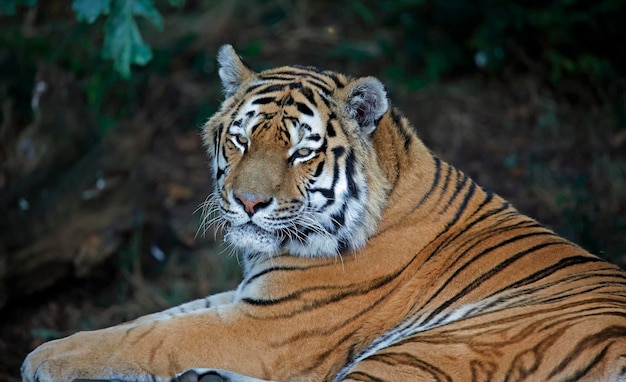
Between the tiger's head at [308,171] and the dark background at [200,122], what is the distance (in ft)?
6.30

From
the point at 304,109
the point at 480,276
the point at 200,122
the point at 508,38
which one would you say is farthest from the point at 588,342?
the point at 508,38

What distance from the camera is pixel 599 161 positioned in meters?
7.12

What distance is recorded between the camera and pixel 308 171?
12.4ft

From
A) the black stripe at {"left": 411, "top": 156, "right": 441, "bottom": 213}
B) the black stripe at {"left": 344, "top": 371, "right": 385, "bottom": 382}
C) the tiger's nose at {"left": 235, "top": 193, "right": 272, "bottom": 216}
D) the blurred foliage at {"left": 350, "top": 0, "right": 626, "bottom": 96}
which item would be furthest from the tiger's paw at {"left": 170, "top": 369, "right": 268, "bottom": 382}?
the blurred foliage at {"left": 350, "top": 0, "right": 626, "bottom": 96}

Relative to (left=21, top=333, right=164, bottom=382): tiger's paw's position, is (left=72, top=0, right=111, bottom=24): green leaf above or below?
above

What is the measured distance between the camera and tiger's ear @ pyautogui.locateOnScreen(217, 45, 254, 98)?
416 centimetres

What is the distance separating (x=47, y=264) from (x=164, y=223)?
104cm

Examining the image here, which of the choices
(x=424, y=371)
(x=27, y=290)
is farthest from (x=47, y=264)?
(x=424, y=371)

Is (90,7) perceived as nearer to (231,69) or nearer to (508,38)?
(231,69)

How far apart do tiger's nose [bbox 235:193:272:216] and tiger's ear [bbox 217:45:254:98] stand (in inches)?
28.6

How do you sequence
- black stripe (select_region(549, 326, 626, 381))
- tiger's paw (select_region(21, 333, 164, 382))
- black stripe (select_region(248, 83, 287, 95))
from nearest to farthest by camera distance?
black stripe (select_region(549, 326, 626, 381)) < tiger's paw (select_region(21, 333, 164, 382)) < black stripe (select_region(248, 83, 287, 95))

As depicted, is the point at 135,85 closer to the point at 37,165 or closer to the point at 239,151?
the point at 37,165

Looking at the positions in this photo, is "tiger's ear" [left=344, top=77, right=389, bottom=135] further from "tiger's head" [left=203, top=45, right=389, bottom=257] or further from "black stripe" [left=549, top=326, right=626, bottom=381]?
"black stripe" [left=549, top=326, right=626, bottom=381]

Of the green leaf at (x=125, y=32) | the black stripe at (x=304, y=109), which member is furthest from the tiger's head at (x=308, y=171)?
the green leaf at (x=125, y=32)
